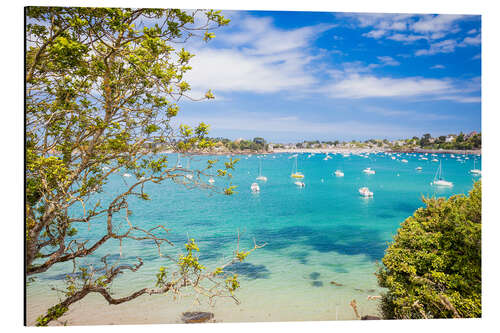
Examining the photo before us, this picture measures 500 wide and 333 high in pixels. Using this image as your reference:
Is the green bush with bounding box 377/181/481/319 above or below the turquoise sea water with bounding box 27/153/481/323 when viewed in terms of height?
above

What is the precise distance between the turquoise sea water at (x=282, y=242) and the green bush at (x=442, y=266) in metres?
1.33

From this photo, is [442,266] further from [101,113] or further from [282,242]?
[282,242]

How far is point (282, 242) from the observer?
8.84 meters

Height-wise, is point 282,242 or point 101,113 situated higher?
point 101,113

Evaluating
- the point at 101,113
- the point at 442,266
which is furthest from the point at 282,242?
the point at 101,113

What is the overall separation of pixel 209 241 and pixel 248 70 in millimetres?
5912

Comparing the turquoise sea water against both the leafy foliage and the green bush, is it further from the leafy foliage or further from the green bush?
the green bush

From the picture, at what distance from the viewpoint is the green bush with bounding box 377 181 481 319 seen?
299cm

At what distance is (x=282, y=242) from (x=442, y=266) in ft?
19.7

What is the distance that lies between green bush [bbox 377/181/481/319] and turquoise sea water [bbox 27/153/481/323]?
4.38 feet

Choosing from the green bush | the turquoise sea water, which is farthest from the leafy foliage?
the green bush
